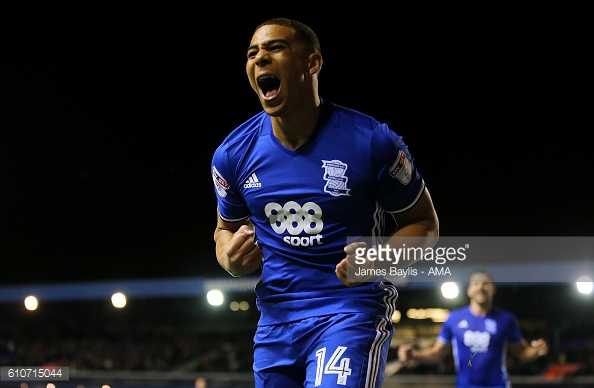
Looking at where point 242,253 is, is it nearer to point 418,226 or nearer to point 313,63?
point 418,226

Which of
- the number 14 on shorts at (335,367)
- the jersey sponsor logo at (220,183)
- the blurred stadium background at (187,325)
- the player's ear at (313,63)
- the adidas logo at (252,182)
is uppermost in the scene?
the blurred stadium background at (187,325)

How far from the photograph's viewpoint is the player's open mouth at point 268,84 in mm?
3428

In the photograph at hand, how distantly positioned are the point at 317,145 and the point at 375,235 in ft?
1.46

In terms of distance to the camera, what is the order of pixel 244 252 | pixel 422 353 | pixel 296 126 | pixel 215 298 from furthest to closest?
1. pixel 215 298
2. pixel 422 353
3. pixel 296 126
4. pixel 244 252

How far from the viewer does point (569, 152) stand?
52.7 feet

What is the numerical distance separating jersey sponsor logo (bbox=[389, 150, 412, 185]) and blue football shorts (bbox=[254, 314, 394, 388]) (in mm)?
567

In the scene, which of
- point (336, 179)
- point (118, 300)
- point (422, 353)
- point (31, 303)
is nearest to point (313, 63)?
point (336, 179)

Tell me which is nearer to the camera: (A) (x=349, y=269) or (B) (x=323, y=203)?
(A) (x=349, y=269)

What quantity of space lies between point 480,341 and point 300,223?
15.3 feet

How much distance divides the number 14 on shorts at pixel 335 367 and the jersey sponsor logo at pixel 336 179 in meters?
0.62

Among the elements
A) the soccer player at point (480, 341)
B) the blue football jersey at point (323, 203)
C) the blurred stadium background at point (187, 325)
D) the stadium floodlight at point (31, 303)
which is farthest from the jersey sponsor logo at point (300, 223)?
the stadium floodlight at point (31, 303)

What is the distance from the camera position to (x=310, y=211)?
3338 millimetres

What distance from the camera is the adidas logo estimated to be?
3445 mm

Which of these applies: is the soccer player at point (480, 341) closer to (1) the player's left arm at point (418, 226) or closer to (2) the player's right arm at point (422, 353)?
(2) the player's right arm at point (422, 353)
